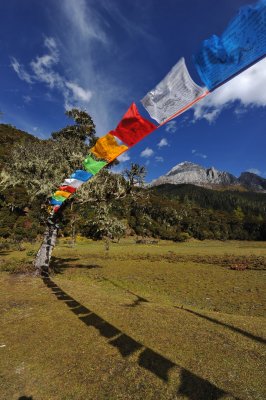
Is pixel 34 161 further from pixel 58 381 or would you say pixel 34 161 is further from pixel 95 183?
pixel 58 381

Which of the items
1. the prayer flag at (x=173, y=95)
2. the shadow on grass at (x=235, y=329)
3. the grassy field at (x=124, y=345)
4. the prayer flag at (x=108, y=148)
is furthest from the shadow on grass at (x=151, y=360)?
the prayer flag at (x=173, y=95)

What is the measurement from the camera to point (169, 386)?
199 inches

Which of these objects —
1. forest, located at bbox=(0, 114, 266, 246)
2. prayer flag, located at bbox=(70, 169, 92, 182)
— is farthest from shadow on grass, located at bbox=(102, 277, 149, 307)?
prayer flag, located at bbox=(70, 169, 92, 182)

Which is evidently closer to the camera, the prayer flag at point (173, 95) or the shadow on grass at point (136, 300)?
the prayer flag at point (173, 95)

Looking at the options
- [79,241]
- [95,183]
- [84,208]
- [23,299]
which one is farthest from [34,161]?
[79,241]

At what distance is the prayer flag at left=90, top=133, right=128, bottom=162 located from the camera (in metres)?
6.96

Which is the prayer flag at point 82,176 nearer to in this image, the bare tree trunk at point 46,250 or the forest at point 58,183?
the forest at point 58,183

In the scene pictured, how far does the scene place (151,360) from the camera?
237 inches

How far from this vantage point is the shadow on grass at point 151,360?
492cm

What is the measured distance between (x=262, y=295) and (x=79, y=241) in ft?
108

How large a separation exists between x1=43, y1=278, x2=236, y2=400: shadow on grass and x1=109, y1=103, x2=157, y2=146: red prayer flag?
179 inches

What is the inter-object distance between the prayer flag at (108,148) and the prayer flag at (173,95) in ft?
3.70

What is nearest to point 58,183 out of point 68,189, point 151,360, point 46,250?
point 46,250

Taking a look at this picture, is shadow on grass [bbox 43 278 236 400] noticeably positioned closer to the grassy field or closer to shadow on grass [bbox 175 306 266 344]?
the grassy field
